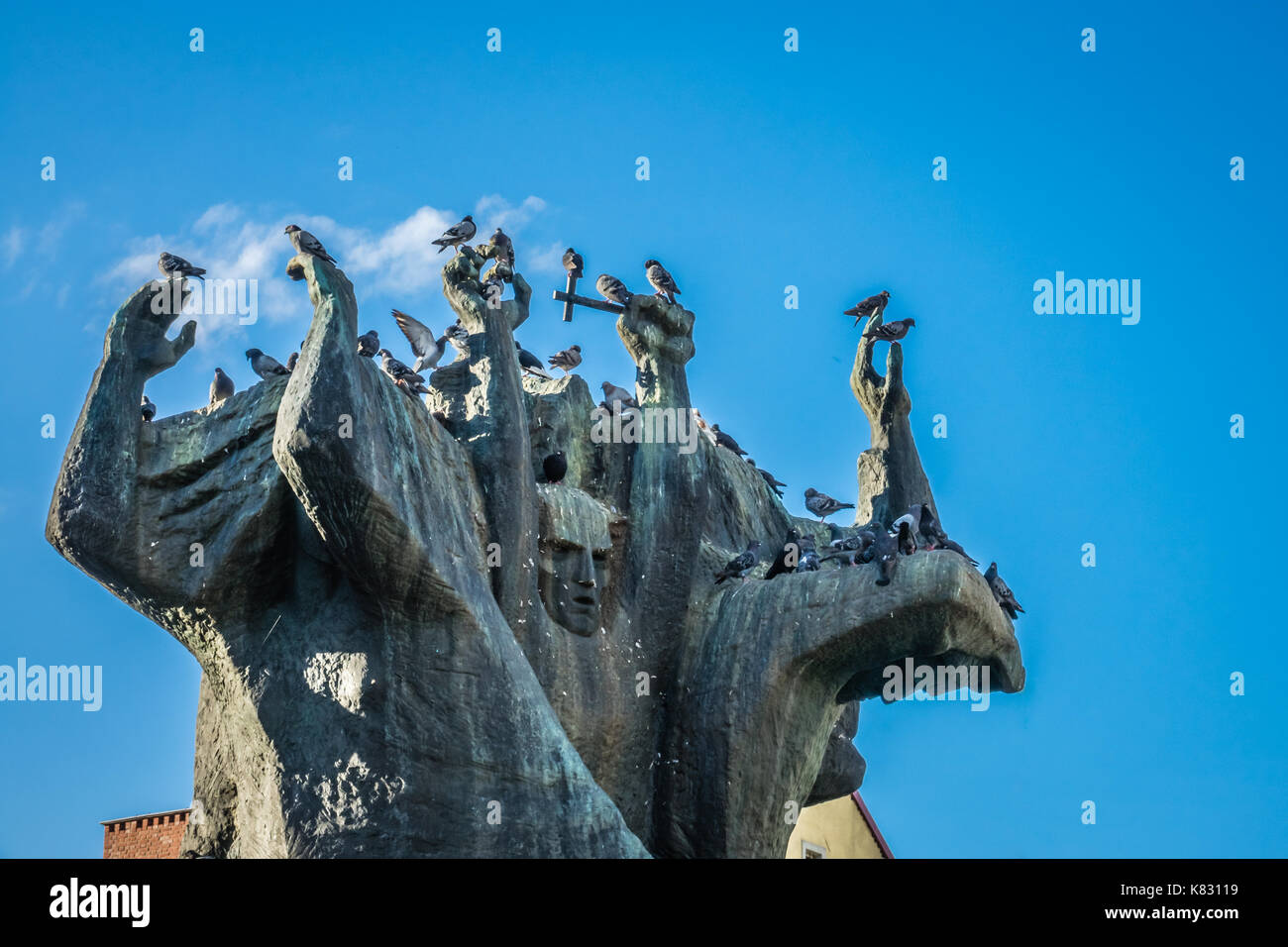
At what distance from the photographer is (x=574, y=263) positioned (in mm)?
19516

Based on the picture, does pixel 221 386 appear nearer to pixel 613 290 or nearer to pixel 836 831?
pixel 613 290

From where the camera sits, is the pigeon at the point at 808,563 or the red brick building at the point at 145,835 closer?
the pigeon at the point at 808,563

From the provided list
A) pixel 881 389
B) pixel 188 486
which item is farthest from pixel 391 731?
pixel 881 389

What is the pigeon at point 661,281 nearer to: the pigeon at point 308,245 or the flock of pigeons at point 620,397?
the flock of pigeons at point 620,397

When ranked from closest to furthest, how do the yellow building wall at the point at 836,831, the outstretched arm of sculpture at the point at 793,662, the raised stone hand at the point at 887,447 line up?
1. the outstretched arm of sculpture at the point at 793,662
2. the raised stone hand at the point at 887,447
3. the yellow building wall at the point at 836,831

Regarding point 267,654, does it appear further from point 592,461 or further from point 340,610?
point 592,461

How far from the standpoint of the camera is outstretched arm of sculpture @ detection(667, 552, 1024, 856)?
1549cm

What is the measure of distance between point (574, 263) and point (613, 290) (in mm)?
1932

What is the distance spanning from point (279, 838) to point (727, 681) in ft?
14.8

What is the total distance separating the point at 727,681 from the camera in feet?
52.5

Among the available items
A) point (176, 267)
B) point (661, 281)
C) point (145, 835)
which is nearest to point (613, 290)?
point (661, 281)

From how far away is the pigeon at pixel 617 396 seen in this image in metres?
17.4

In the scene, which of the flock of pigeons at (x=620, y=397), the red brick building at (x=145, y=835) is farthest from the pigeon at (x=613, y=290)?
the red brick building at (x=145, y=835)

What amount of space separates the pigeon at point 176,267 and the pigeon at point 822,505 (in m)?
7.63
